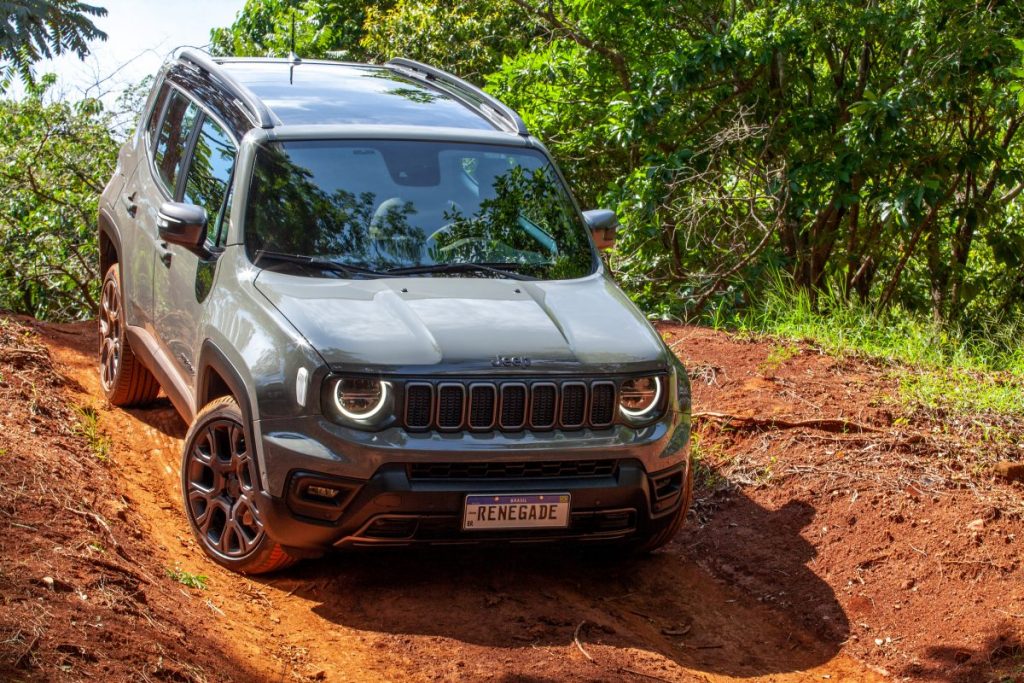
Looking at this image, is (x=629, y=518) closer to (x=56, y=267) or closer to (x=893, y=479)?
(x=893, y=479)

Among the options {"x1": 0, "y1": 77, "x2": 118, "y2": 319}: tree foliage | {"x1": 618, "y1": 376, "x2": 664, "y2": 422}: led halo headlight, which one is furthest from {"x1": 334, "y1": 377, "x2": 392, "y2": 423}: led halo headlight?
{"x1": 0, "y1": 77, "x2": 118, "y2": 319}: tree foliage

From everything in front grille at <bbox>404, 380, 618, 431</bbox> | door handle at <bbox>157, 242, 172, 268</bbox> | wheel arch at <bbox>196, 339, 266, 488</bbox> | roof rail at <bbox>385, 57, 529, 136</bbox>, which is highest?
roof rail at <bbox>385, 57, 529, 136</bbox>

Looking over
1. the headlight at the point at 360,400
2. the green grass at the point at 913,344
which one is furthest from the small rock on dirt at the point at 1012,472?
the headlight at the point at 360,400

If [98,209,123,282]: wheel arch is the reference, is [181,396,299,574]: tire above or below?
below

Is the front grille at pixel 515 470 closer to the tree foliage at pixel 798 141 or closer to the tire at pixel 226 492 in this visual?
the tire at pixel 226 492

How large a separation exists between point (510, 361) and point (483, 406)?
0.68ft

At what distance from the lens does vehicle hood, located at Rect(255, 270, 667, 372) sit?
502cm

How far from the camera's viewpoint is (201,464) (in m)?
5.65

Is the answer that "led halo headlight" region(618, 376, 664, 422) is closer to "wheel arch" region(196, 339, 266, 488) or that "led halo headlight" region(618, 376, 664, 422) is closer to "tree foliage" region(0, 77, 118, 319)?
"wheel arch" region(196, 339, 266, 488)

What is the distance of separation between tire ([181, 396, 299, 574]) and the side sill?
330mm

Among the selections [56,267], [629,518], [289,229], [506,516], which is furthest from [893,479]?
[56,267]

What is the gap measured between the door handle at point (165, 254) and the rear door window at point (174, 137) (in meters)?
0.29

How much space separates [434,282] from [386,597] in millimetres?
1347

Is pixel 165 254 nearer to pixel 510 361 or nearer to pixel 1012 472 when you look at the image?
pixel 510 361
